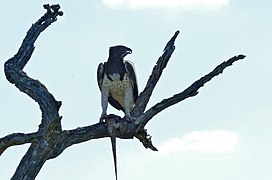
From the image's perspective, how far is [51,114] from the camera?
10.5 m

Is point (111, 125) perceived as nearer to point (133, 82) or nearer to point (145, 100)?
point (145, 100)

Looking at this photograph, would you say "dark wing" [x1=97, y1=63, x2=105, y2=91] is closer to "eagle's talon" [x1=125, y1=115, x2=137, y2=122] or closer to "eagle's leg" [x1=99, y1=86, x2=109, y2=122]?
"eagle's leg" [x1=99, y1=86, x2=109, y2=122]

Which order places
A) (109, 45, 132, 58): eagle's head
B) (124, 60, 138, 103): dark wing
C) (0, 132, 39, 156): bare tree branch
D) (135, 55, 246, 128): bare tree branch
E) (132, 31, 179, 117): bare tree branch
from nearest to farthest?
(0, 132, 39, 156): bare tree branch
(135, 55, 246, 128): bare tree branch
(132, 31, 179, 117): bare tree branch
(109, 45, 132, 58): eagle's head
(124, 60, 138, 103): dark wing

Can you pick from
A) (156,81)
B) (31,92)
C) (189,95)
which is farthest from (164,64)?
(31,92)

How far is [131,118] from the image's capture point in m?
11.2

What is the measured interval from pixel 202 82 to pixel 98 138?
56.1 inches

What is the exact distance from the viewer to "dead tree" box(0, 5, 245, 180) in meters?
10.2

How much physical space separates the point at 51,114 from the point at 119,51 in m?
2.27

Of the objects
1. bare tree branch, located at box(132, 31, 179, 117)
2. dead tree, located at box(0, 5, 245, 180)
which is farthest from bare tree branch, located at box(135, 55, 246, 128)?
bare tree branch, located at box(132, 31, 179, 117)

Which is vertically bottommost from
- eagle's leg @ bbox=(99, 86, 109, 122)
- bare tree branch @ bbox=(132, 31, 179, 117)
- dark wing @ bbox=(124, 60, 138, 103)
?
bare tree branch @ bbox=(132, 31, 179, 117)

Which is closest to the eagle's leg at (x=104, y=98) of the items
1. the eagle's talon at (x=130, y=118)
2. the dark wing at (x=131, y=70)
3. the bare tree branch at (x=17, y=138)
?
the dark wing at (x=131, y=70)

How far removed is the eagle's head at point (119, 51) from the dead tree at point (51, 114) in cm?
84

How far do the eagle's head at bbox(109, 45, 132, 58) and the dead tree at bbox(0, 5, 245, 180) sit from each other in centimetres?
84

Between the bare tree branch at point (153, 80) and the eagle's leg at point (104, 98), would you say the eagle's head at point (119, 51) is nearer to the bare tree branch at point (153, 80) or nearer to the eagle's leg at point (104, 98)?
the eagle's leg at point (104, 98)
